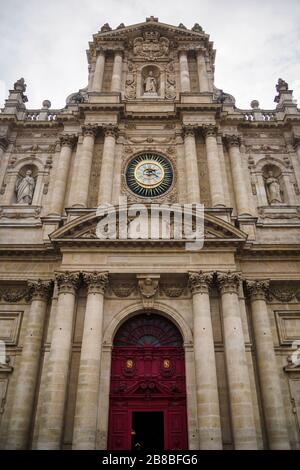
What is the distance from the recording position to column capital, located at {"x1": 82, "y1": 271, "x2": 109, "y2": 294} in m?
12.8

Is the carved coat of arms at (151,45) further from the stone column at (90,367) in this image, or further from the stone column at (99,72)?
the stone column at (90,367)

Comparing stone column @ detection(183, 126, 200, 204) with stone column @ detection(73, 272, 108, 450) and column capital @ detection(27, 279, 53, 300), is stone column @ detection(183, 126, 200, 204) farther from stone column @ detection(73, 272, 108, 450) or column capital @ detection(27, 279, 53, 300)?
column capital @ detection(27, 279, 53, 300)

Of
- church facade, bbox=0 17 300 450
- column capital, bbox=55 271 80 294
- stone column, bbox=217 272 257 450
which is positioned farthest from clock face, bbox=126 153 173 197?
stone column, bbox=217 272 257 450

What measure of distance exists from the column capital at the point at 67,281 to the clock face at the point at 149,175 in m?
5.02

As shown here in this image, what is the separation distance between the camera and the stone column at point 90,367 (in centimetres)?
1067

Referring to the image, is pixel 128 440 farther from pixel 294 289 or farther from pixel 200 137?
pixel 200 137

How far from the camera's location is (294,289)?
13.9 meters

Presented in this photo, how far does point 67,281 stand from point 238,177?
8.45m

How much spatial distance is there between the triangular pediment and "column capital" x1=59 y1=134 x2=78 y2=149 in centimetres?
520

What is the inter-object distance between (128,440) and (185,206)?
787cm

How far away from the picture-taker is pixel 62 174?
1655 cm

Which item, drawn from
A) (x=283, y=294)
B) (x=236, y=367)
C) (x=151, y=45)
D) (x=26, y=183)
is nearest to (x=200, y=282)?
(x=236, y=367)

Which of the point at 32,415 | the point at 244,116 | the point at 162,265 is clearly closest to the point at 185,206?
the point at 162,265

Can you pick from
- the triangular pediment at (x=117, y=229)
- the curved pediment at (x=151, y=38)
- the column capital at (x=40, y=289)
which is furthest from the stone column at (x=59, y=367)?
the curved pediment at (x=151, y=38)
